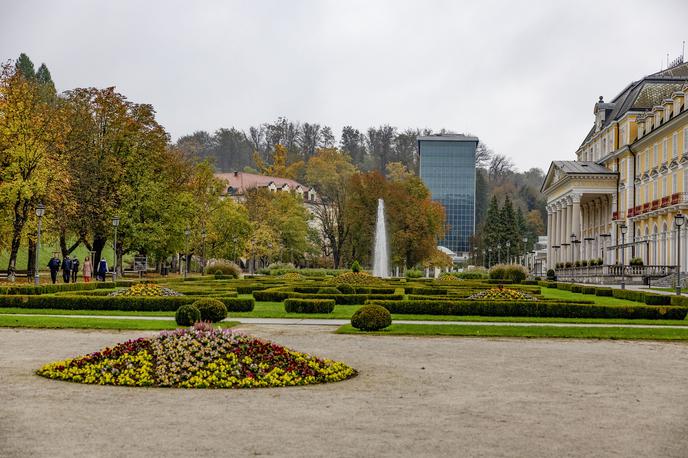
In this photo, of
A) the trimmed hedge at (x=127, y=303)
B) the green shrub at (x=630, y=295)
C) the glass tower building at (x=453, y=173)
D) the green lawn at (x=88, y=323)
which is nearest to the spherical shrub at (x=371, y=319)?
the green lawn at (x=88, y=323)

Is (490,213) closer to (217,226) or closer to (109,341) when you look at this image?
(217,226)

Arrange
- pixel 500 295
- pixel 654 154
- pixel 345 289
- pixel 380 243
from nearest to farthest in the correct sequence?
1. pixel 500 295
2. pixel 345 289
3. pixel 654 154
4. pixel 380 243

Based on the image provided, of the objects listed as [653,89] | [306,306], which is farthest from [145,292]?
[653,89]

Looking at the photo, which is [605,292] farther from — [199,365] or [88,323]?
[199,365]

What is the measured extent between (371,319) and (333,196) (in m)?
69.4

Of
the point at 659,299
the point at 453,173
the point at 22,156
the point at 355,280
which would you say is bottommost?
the point at 659,299

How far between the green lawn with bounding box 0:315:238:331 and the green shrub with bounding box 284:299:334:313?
4.13 m

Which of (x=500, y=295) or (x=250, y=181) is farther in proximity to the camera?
(x=250, y=181)

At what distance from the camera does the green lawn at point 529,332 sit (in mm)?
18891

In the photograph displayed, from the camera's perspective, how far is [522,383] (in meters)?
11.7

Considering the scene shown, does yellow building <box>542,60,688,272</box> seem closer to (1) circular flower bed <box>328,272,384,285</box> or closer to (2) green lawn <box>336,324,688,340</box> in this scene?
(1) circular flower bed <box>328,272,384,285</box>

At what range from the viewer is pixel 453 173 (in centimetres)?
13250

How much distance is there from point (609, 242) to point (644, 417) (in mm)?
66984

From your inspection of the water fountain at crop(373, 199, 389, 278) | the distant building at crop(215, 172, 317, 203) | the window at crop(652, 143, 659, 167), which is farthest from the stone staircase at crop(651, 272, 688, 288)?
the distant building at crop(215, 172, 317, 203)
